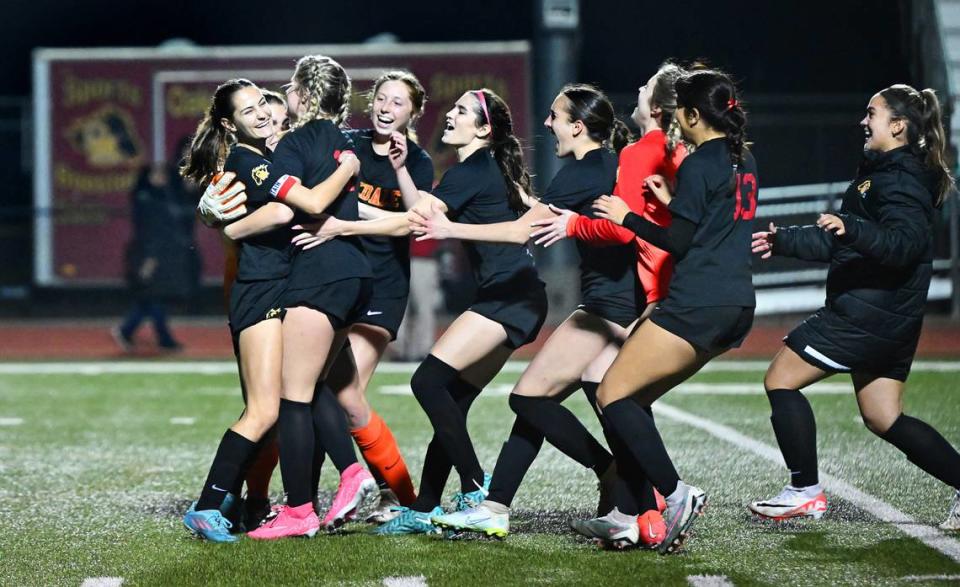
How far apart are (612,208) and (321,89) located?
1.26 meters

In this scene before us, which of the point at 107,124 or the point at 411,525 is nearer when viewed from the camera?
the point at 411,525

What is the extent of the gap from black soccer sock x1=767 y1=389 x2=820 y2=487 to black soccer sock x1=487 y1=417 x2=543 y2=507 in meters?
1.01

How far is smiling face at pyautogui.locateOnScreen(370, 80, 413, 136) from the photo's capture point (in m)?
5.84

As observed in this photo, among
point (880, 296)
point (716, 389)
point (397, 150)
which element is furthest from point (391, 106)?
point (716, 389)

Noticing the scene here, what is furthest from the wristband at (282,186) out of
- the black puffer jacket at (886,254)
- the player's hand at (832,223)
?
the player's hand at (832,223)

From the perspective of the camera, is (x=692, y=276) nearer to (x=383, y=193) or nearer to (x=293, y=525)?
(x=383, y=193)

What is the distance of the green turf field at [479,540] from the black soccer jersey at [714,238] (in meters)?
0.97

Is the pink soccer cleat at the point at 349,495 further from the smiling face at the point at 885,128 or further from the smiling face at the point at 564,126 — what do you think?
the smiling face at the point at 885,128

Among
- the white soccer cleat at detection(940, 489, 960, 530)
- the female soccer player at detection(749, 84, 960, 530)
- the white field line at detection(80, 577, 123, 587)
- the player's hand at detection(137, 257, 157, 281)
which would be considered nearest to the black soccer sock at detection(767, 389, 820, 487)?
the female soccer player at detection(749, 84, 960, 530)

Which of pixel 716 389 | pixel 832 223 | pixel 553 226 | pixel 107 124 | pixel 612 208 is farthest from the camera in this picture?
pixel 107 124

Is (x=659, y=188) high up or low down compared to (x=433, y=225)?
up

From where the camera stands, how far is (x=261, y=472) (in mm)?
6016

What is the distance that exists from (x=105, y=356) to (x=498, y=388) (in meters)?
5.30

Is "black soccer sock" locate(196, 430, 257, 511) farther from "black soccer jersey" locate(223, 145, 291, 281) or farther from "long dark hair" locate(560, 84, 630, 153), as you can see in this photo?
"long dark hair" locate(560, 84, 630, 153)
